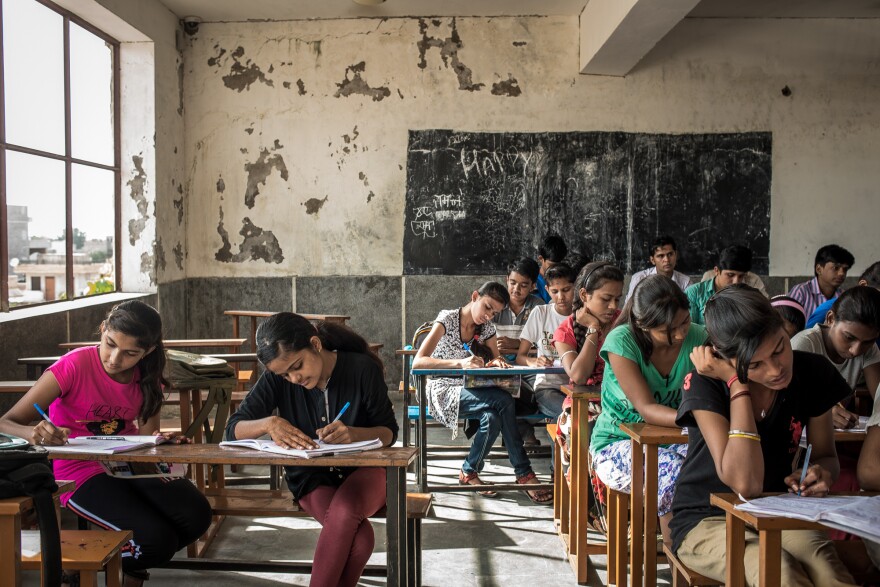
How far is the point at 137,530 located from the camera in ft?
8.41

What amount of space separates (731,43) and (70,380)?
6.39 metres

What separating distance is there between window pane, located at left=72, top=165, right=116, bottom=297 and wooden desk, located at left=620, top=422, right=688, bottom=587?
14.8 ft

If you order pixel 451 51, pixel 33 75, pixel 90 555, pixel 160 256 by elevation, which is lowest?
pixel 90 555

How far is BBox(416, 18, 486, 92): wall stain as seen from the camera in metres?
7.16

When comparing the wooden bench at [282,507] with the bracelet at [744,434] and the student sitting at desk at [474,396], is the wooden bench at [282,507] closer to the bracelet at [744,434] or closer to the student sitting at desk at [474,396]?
the bracelet at [744,434]

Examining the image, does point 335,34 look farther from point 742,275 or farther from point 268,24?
point 742,275

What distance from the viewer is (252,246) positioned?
7.34 m

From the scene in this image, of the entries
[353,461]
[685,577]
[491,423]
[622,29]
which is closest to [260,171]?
[622,29]

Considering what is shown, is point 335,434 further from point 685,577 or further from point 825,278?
point 825,278

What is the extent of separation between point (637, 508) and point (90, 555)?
5.29ft

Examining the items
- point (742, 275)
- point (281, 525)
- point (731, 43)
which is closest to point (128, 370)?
point (281, 525)

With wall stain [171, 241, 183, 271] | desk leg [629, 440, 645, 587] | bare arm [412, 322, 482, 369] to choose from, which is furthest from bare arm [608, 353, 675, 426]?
wall stain [171, 241, 183, 271]

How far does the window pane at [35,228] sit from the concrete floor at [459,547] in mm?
1885

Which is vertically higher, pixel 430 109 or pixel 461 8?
pixel 461 8
